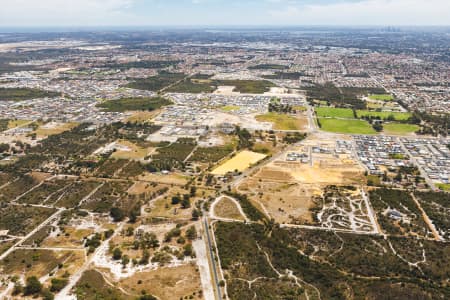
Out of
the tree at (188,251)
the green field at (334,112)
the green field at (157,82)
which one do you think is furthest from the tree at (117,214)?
the green field at (157,82)

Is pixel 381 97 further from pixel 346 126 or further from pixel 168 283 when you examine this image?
pixel 168 283

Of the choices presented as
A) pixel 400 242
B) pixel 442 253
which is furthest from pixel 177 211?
pixel 442 253

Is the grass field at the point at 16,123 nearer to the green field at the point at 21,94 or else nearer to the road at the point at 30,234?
the green field at the point at 21,94

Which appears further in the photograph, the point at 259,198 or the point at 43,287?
the point at 259,198

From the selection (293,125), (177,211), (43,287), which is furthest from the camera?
(293,125)

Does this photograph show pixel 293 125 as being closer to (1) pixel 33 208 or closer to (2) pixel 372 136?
(2) pixel 372 136

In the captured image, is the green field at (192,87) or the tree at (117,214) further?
the green field at (192,87)

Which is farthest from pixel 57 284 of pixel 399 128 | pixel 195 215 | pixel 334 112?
pixel 334 112
